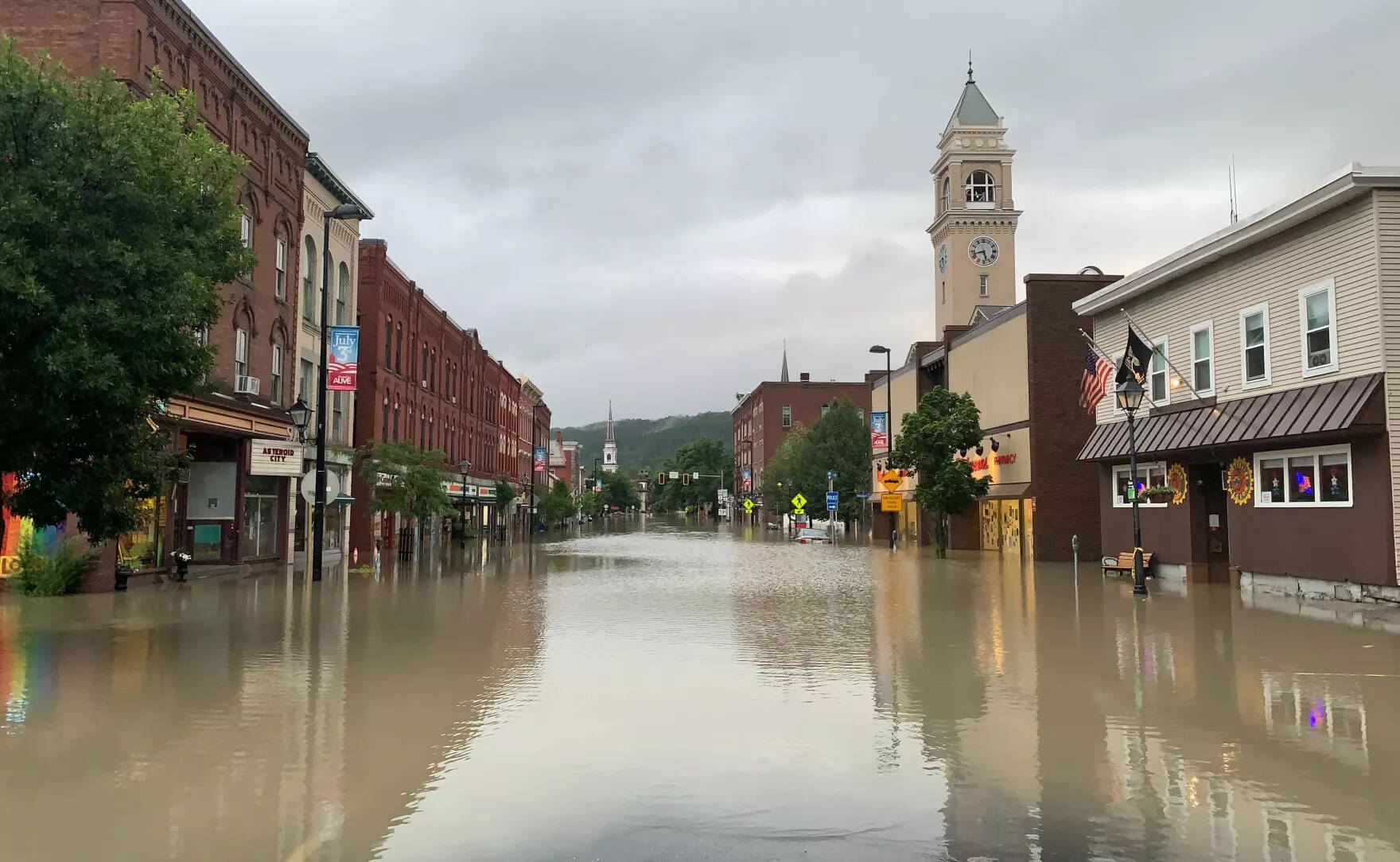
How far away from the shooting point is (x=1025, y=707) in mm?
10297

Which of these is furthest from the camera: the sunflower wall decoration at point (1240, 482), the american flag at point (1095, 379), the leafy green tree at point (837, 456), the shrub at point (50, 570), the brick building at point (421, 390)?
the leafy green tree at point (837, 456)

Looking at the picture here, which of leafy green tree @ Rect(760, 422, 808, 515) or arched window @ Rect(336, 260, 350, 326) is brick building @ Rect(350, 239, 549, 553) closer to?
arched window @ Rect(336, 260, 350, 326)

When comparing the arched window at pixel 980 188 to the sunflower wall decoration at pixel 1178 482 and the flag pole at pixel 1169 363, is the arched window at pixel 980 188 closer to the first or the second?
the flag pole at pixel 1169 363

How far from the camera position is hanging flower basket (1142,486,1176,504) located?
25.2 metres

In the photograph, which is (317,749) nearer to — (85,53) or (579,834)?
(579,834)

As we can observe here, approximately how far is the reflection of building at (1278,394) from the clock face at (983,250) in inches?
2219

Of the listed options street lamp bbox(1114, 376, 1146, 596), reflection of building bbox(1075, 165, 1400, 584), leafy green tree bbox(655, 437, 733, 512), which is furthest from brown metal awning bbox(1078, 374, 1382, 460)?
leafy green tree bbox(655, 437, 733, 512)

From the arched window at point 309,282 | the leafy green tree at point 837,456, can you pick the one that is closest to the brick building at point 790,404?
the leafy green tree at point 837,456

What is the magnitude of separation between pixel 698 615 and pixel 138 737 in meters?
11.3

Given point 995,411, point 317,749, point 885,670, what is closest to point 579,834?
point 317,749

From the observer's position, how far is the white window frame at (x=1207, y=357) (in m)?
25.3

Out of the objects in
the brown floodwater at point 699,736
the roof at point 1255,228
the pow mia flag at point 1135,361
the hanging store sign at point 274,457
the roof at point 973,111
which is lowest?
the brown floodwater at point 699,736

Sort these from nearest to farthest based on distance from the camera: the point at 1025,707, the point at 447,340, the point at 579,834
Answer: the point at 579,834, the point at 1025,707, the point at 447,340

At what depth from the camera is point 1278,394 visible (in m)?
22.4
